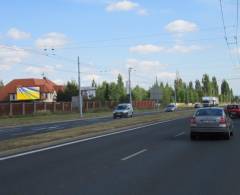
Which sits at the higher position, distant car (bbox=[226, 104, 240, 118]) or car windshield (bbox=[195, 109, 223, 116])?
car windshield (bbox=[195, 109, 223, 116])

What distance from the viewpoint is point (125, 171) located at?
40.6ft

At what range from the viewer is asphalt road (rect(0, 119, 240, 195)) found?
32.5 feet

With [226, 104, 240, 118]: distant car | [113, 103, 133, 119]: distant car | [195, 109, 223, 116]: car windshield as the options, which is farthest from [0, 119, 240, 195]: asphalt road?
[113, 103, 133, 119]: distant car

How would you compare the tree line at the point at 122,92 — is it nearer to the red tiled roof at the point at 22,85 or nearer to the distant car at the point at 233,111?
the red tiled roof at the point at 22,85

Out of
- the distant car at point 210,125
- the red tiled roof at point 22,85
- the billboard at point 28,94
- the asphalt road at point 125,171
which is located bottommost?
the asphalt road at point 125,171

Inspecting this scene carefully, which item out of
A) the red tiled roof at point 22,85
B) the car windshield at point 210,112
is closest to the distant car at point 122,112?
the car windshield at point 210,112

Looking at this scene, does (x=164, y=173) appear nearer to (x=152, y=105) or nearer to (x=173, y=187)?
(x=173, y=187)

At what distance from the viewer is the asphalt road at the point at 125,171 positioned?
9.90m

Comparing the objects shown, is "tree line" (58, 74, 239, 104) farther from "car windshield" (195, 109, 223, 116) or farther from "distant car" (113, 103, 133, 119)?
"car windshield" (195, 109, 223, 116)

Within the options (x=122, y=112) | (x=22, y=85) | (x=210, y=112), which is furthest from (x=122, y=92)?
(x=210, y=112)

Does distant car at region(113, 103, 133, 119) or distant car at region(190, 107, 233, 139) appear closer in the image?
distant car at region(190, 107, 233, 139)

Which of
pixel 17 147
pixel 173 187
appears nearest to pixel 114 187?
pixel 173 187

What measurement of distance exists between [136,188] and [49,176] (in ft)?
8.52

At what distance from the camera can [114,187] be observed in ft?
33.1
